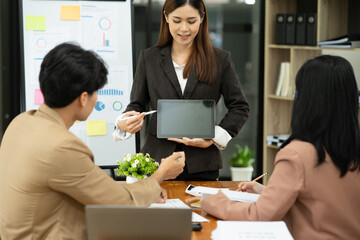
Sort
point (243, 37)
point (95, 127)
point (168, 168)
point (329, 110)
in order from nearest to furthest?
point (329, 110)
point (168, 168)
point (95, 127)
point (243, 37)

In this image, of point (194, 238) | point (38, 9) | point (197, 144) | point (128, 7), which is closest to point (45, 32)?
point (38, 9)

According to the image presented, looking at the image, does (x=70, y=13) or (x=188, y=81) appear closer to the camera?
(x=188, y=81)

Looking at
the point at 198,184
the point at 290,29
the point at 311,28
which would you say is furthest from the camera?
the point at 290,29

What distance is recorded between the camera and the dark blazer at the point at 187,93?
2.55 m

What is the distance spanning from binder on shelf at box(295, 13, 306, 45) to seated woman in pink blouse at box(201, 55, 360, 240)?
2517 mm

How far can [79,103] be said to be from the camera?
1667 mm

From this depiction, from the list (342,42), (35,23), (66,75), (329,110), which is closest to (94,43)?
(35,23)

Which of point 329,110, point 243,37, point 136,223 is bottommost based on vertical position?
point 136,223

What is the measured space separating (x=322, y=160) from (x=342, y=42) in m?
2.19

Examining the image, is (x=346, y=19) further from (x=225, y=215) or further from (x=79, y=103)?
(x=79, y=103)

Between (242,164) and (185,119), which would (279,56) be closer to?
(242,164)

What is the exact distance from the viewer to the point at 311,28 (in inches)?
157

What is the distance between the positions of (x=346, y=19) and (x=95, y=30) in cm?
194

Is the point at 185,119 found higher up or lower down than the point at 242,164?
higher up
